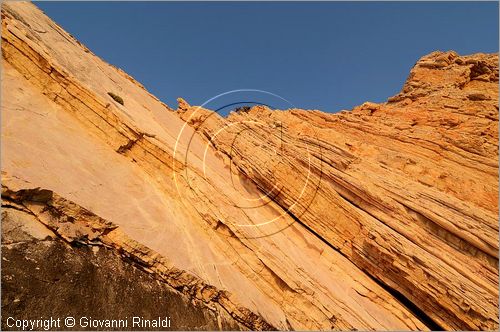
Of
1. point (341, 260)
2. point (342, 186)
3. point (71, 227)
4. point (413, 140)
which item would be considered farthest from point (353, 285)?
point (71, 227)

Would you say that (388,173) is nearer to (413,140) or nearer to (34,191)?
(413,140)

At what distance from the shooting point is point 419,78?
42.1m

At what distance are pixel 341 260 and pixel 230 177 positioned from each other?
37.6 feet

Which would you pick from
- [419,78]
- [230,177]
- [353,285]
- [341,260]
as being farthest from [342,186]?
[419,78]

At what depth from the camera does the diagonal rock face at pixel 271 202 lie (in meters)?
15.1

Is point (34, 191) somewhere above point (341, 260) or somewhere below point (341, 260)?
below

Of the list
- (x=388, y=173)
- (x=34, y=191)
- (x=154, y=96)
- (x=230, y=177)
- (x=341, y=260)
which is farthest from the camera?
(x=154, y=96)

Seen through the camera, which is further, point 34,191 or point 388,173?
point 388,173

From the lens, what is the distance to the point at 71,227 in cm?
1321

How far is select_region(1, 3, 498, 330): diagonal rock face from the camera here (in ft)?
49.7

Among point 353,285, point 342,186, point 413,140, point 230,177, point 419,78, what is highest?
point 419,78

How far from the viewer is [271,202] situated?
27.6 m

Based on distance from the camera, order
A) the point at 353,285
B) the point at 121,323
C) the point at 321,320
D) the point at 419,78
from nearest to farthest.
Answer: the point at 121,323 → the point at 321,320 → the point at 353,285 → the point at 419,78

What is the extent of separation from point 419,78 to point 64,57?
40638mm
